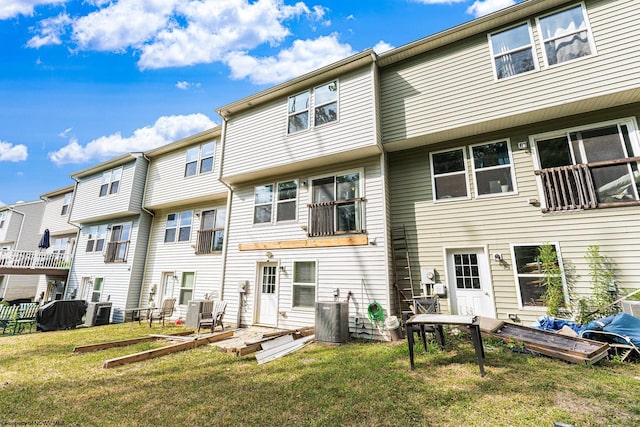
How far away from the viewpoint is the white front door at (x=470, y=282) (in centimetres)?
648

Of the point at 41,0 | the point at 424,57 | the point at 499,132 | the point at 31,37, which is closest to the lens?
the point at 499,132

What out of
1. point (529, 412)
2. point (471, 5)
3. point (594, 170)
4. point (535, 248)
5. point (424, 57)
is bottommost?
point (529, 412)

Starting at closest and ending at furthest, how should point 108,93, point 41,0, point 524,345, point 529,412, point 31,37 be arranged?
point 529,412
point 524,345
point 41,0
point 31,37
point 108,93

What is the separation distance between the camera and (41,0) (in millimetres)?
8758

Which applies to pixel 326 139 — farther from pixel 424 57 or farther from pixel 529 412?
pixel 529 412

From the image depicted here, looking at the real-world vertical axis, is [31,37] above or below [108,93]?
above

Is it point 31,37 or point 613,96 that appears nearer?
point 613,96

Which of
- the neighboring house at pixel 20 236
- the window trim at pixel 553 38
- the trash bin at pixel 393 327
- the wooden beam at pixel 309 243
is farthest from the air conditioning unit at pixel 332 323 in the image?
the neighboring house at pixel 20 236

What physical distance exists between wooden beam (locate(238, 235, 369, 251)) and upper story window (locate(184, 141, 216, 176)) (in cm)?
442

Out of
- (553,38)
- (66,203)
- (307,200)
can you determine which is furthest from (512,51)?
(66,203)

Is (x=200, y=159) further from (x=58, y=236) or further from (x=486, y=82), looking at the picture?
(x=58, y=236)

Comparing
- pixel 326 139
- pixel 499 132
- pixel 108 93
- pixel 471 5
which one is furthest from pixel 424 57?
pixel 108 93

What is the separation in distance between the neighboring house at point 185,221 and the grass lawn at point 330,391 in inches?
223

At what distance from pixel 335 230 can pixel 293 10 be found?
Result: 25.1ft
